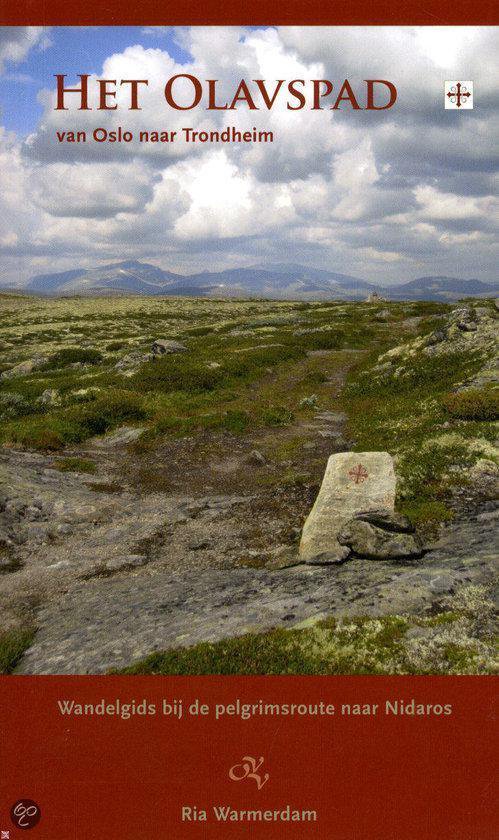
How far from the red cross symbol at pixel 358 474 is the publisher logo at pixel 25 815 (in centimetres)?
1053

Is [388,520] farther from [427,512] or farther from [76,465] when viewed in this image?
[76,465]

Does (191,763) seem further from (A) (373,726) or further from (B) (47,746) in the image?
(A) (373,726)

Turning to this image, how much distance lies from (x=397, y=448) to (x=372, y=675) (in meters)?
12.8

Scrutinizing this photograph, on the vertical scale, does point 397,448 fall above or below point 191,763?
above

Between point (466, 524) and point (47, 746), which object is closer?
point (47, 746)

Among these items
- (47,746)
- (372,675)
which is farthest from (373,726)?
(47,746)

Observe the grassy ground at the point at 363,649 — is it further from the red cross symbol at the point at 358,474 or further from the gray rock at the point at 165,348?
the gray rock at the point at 165,348

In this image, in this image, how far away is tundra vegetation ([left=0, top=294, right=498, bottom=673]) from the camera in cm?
750

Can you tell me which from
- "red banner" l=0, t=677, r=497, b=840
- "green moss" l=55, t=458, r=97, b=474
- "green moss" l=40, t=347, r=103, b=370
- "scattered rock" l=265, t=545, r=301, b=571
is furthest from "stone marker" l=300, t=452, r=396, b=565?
"green moss" l=40, t=347, r=103, b=370

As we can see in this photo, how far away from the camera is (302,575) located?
1091cm

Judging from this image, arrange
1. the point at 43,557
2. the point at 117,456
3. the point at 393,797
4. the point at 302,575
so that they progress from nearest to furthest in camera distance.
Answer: the point at 393,797
the point at 302,575
the point at 43,557
the point at 117,456
